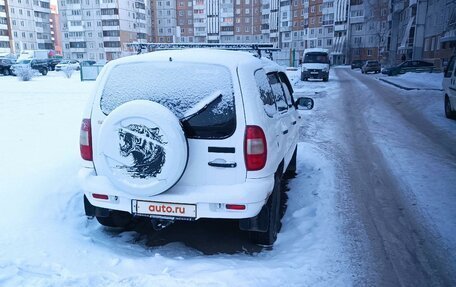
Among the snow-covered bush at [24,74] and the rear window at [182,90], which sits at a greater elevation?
the rear window at [182,90]

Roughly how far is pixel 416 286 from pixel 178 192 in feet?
7.18

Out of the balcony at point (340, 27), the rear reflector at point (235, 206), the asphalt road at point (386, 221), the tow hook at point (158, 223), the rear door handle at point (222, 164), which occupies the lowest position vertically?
the asphalt road at point (386, 221)

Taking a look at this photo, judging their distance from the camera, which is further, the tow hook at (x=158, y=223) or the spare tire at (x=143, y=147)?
the tow hook at (x=158, y=223)

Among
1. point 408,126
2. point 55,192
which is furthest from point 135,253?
point 408,126

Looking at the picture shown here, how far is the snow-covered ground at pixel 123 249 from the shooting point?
315 centimetres

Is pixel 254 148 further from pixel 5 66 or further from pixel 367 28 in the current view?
pixel 367 28

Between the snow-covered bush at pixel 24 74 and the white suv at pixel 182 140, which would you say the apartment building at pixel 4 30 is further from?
the white suv at pixel 182 140

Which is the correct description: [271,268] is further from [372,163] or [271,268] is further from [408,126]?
[408,126]

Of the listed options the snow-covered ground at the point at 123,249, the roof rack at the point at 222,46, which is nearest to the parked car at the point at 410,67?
the snow-covered ground at the point at 123,249

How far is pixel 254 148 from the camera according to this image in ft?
10.9

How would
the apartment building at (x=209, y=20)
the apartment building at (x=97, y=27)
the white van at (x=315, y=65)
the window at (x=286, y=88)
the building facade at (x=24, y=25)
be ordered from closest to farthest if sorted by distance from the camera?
1. the window at (x=286, y=88)
2. the white van at (x=315, y=65)
3. the building facade at (x=24, y=25)
4. the apartment building at (x=97, y=27)
5. the apartment building at (x=209, y=20)

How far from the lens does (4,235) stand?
3.88 m

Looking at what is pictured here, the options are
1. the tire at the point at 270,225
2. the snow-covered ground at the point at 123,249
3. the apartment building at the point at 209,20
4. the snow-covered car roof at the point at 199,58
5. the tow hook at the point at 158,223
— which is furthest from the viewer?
the apartment building at the point at 209,20

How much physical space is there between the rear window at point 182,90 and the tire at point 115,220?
1.28 metres
